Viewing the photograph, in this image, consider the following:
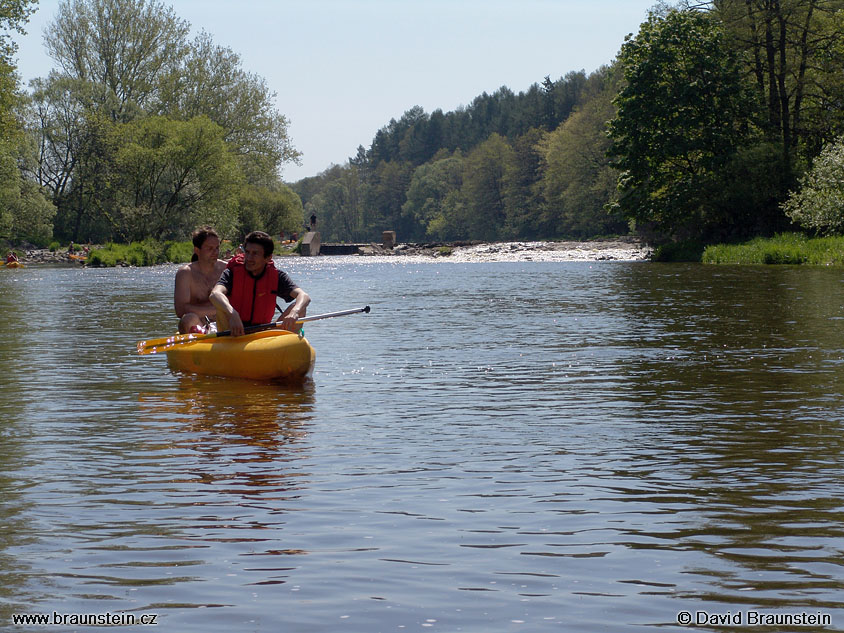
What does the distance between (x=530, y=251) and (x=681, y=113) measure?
2651cm

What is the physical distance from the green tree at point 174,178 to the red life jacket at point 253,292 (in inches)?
1948

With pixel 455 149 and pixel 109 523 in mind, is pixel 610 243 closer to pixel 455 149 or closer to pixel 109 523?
pixel 109 523

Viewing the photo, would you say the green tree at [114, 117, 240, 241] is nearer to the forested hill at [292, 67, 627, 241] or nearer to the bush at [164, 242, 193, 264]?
the bush at [164, 242, 193, 264]

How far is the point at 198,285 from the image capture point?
13289mm

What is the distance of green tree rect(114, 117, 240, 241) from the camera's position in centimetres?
5981

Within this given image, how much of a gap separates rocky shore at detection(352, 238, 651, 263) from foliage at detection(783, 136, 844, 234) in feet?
62.6

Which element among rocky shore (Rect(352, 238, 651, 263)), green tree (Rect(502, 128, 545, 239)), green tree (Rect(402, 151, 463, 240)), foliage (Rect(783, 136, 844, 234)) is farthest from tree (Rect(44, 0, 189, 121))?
green tree (Rect(402, 151, 463, 240))

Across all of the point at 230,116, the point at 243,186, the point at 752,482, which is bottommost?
the point at 752,482

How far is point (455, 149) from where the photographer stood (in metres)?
188

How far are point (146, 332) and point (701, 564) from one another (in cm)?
1446

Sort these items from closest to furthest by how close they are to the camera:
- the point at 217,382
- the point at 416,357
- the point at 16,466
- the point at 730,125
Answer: the point at 16,466, the point at 217,382, the point at 416,357, the point at 730,125

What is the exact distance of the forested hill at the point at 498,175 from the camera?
316 feet

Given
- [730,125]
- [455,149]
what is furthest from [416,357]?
[455,149]

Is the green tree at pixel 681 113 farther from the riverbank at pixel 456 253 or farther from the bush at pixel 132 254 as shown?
the bush at pixel 132 254
